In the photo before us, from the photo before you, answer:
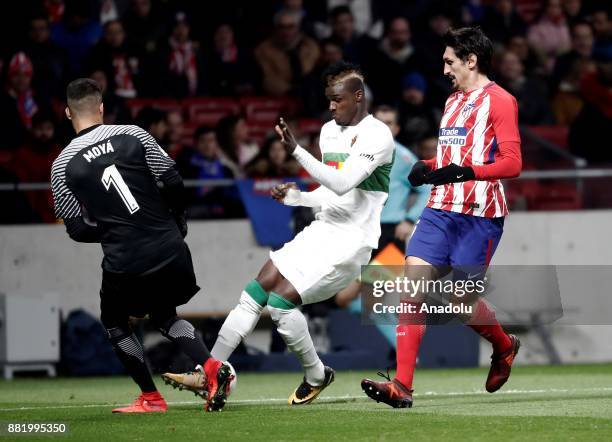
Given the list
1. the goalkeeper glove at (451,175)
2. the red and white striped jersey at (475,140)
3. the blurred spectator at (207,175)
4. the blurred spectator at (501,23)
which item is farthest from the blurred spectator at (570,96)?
the goalkeeper glove at (451,175)

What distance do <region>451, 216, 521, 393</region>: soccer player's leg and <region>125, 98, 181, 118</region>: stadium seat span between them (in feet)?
25.6

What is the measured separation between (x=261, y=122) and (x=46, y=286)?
389 centimetres

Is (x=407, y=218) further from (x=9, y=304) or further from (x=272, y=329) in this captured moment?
(x=9, y=304)

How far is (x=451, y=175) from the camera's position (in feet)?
25.7

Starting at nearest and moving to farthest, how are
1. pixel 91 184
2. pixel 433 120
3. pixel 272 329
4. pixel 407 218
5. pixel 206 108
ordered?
1. pixel 91 184
2. pixel 407 218
3. pixel 272 329
4. pixel 433 120
5. pixel 206 108

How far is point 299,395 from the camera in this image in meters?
8.78

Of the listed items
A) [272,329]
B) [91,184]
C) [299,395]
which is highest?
[91,184]

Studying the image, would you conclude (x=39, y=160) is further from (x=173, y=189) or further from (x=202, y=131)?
(x=173, y=189)

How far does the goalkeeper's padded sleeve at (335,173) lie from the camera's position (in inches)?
327

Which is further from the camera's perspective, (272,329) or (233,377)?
(272,329)

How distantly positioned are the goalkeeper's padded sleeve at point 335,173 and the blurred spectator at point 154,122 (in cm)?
562

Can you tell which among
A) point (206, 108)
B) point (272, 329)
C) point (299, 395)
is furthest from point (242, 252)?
point (299, 395)

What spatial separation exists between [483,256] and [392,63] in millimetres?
8509

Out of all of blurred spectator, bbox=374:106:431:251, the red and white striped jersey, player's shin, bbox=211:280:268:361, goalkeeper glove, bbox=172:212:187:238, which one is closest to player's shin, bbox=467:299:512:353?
the red and white striped jersey
